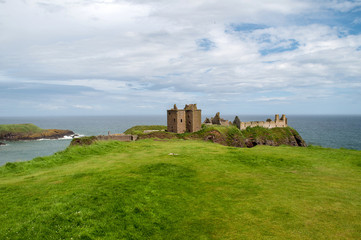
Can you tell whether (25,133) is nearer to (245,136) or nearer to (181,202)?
(245,136)

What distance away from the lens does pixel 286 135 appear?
68.9 m

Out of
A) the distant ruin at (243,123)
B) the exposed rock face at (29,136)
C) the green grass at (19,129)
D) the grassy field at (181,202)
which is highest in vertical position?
the distant ruin at (243,123)

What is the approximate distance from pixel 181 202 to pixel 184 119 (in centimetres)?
4519

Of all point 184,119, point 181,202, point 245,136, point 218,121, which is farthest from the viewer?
point 218,121

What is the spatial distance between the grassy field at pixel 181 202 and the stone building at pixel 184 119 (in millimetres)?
37021

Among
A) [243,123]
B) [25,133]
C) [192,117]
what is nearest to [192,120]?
[192,117]

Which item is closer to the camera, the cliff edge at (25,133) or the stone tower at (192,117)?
the stone tower at (192,117)

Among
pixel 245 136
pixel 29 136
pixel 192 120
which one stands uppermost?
pixel 192 120

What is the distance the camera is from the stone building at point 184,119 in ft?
179

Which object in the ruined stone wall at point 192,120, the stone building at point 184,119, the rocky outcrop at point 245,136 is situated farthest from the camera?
the ruined stone wall at point 192,120

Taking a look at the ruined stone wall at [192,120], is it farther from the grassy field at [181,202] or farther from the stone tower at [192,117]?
the grassy field at [181,202]

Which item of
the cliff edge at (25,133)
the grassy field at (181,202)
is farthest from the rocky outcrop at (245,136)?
the cliff edge at (25,133)

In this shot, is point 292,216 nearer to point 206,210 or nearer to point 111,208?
point 206,210

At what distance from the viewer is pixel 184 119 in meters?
55.8
